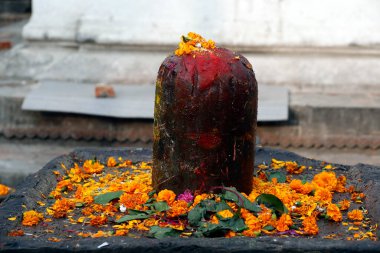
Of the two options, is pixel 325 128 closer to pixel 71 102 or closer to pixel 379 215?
pixel 71 102

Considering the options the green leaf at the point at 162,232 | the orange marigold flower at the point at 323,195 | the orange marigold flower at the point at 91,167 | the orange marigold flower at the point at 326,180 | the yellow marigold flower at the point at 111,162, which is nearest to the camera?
the green leaf at the point at 162,232

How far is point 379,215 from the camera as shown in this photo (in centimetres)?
411

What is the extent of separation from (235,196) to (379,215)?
0.68m

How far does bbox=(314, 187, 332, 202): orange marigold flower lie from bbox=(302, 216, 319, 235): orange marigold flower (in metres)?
0.41

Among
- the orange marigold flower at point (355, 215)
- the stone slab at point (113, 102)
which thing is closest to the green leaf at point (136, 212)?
the orange marigold flower at point (355, 215)

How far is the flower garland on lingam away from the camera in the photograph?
3.96m

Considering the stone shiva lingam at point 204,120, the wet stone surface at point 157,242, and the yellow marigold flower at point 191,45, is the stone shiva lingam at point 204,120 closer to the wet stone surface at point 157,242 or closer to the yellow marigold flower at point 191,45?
the yellow marigold flower at point 191,45

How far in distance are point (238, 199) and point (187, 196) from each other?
259 millimetres

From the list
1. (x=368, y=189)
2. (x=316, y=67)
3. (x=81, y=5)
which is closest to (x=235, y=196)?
(x=368, y=189)

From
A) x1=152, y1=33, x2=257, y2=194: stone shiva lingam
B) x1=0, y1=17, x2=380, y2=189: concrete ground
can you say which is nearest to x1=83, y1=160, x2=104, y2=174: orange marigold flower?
x1=152, y1=33, x2=257, y2=194: stone shiva lingam

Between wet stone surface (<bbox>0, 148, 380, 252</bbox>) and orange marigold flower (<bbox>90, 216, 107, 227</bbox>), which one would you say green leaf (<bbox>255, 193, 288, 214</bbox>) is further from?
orange marigold flower (<bbox>90, 216, 107, 227</bbox>)

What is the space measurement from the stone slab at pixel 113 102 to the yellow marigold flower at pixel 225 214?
2648 millimetres

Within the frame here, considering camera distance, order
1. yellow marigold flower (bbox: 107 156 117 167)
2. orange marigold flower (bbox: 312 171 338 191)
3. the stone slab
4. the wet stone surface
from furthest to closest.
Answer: the stone slab → yellow marigold flower (bbox: 107 156 117 167) → orange marigold flower (bbox: 312 171 338 191) → the wet stone surface

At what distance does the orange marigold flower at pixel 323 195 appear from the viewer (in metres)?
4.38
